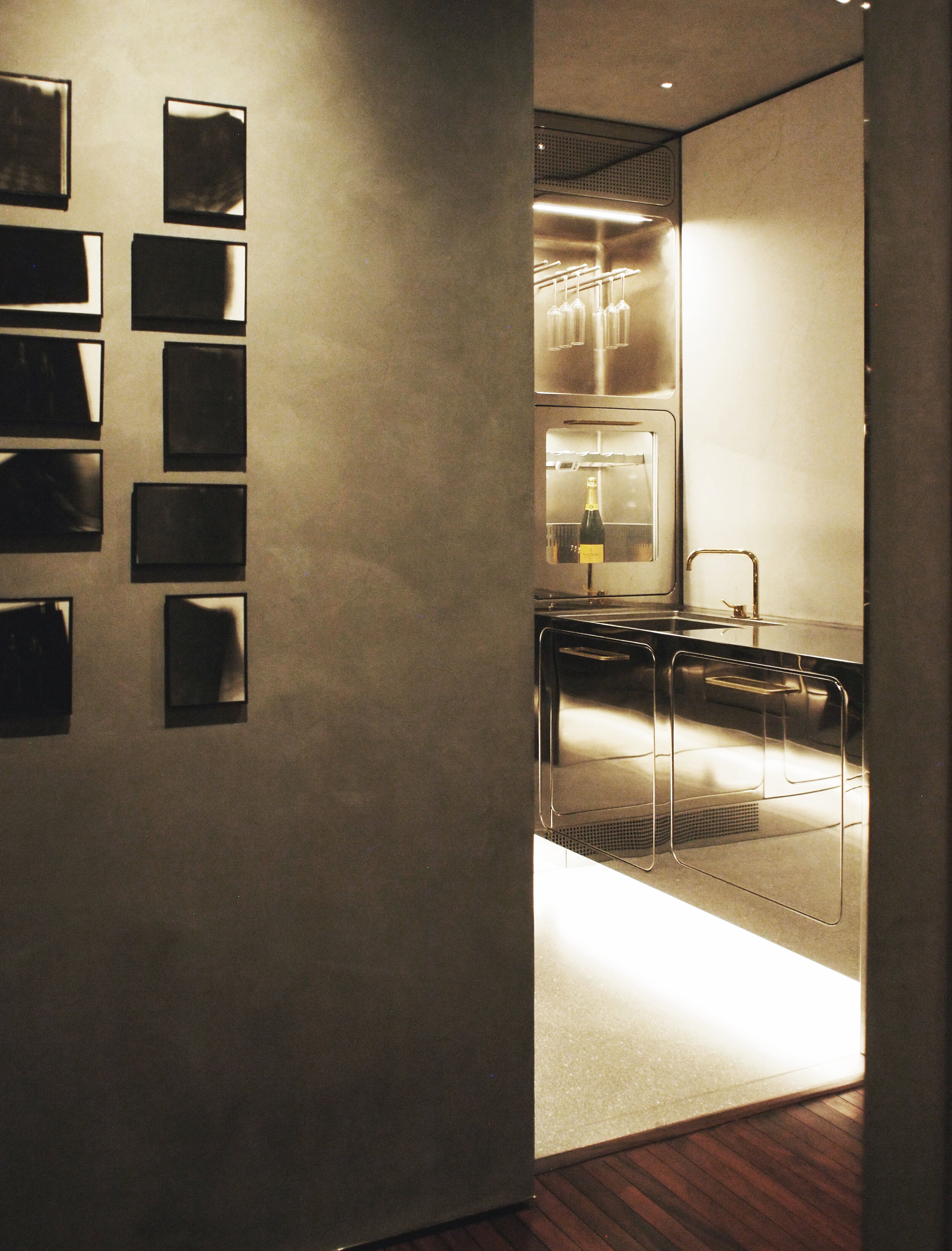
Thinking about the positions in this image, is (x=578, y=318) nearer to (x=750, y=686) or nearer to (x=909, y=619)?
(x=750, y=686)

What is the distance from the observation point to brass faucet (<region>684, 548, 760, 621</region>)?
4.00 m

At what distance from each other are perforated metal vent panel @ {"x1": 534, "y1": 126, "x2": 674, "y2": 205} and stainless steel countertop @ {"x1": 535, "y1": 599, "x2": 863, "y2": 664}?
63.5 inches

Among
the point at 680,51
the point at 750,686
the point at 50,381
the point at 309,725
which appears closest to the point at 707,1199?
the point at 309,725

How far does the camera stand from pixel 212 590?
1698mm

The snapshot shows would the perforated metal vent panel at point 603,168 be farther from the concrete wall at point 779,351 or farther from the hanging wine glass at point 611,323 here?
the hanging wine glass at point 611,323

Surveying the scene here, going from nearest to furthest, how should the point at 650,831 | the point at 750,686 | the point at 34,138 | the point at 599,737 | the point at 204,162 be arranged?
the point at 34,138, the point at 204,162, the point at 750,686, the point at 650,831, the point at 599,737

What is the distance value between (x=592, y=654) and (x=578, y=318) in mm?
1530

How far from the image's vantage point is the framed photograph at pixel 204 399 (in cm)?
163

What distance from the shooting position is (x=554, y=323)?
445 cm

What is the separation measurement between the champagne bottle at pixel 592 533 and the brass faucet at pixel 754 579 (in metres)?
0.38

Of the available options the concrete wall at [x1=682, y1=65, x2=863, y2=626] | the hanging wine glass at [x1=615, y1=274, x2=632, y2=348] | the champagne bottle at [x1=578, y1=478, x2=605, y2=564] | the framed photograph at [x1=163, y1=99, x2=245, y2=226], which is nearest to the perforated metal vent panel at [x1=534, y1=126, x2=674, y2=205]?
the concrete wall at [x1=682, y1=65, x2=863, y2=626]

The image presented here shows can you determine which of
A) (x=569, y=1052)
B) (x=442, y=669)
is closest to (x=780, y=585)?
(x=569, y=1052)

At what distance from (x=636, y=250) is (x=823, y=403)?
122 centimetres

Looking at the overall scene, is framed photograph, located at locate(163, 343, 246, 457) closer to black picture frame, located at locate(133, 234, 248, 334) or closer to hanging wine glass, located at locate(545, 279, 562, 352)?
black picture frame, located at locate(133, 234, 248, 334)
